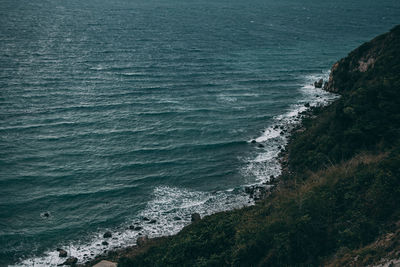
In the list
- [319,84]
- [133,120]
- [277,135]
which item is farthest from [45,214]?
[319,84]

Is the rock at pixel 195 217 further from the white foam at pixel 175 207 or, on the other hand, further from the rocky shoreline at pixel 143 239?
the white foam at pixel 175 207

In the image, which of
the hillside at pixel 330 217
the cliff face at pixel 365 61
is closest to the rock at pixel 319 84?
the cliff face at pixel 365 61

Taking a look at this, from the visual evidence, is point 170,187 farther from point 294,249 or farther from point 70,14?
point 70,14

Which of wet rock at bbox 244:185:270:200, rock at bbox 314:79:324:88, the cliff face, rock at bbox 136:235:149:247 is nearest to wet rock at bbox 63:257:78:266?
rock at bbox 136:235:149:247

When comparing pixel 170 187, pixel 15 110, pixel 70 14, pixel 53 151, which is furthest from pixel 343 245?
pixel 70 14

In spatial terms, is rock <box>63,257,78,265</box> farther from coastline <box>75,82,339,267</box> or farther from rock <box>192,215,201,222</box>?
rock <box>192,215,201,222</box>

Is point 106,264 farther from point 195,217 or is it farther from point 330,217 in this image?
point 330,217
